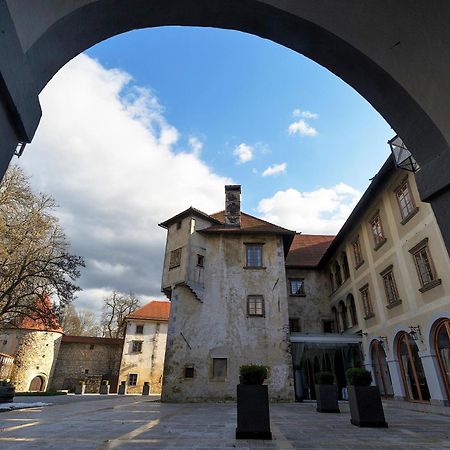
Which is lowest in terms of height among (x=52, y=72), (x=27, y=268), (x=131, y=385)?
(x=131, y=385)

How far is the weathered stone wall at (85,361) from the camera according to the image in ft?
112

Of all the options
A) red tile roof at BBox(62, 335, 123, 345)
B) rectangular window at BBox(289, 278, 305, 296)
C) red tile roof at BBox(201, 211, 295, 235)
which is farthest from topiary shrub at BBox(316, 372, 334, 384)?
red tile roof at BBox(62, 335, 123, 345)

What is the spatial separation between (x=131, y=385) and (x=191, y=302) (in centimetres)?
2183

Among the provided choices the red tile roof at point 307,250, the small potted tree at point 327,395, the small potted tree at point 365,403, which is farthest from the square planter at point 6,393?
the red tile roof at point 307,250

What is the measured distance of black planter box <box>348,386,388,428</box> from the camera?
7.48 meters

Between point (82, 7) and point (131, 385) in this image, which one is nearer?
point (82, 7)

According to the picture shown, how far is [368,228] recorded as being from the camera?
16.5 meters

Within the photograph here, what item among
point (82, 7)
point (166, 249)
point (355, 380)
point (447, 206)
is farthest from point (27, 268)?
point (447, 206)

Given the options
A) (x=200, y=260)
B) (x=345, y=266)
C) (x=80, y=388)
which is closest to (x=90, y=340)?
(x=80, y=388)

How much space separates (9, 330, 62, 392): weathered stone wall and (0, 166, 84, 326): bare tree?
1736 cm

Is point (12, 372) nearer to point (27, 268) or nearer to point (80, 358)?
point (80, 358)

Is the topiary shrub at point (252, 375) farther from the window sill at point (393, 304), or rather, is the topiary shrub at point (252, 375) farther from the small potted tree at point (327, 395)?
the window sill at point (393, 304)

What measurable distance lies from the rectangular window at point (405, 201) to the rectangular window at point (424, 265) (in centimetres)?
136

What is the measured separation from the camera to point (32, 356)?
32094 mm
